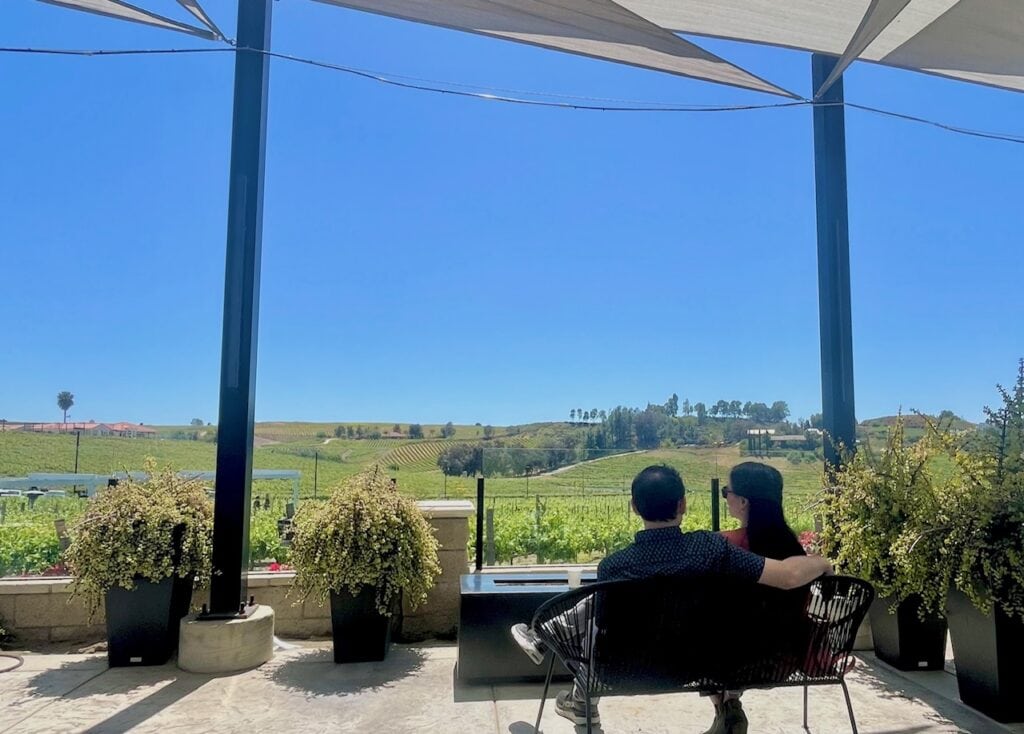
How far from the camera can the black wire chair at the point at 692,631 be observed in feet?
5.21

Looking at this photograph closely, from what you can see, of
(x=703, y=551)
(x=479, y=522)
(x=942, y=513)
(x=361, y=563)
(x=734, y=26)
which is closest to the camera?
(x=703, y=551)

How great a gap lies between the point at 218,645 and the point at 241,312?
5.55 ft

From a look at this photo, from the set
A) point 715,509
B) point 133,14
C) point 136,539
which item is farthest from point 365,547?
point 133,14

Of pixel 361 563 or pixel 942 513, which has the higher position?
pixel 942 513

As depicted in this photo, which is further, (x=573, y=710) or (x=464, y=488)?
(x=464, y=488)

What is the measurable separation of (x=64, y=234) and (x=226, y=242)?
6297 millimetres

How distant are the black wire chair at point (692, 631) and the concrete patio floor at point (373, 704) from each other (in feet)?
2.41

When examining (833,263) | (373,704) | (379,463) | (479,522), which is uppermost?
(833,263)

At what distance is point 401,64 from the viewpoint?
386 cm

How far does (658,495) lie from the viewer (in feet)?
5.50

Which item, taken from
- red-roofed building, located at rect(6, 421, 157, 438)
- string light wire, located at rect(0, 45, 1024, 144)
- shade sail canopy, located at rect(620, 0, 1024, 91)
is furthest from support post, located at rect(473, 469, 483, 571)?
red-roofed building, located at rect(6, 421, 157, 438)

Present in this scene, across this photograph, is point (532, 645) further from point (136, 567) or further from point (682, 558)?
point (136, 567)

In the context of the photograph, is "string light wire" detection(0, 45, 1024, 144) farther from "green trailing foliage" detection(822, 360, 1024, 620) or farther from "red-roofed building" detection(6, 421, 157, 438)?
"red-roofed building" detection(6, 421, 157, 438)

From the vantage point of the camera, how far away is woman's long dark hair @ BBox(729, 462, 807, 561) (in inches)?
73.9
